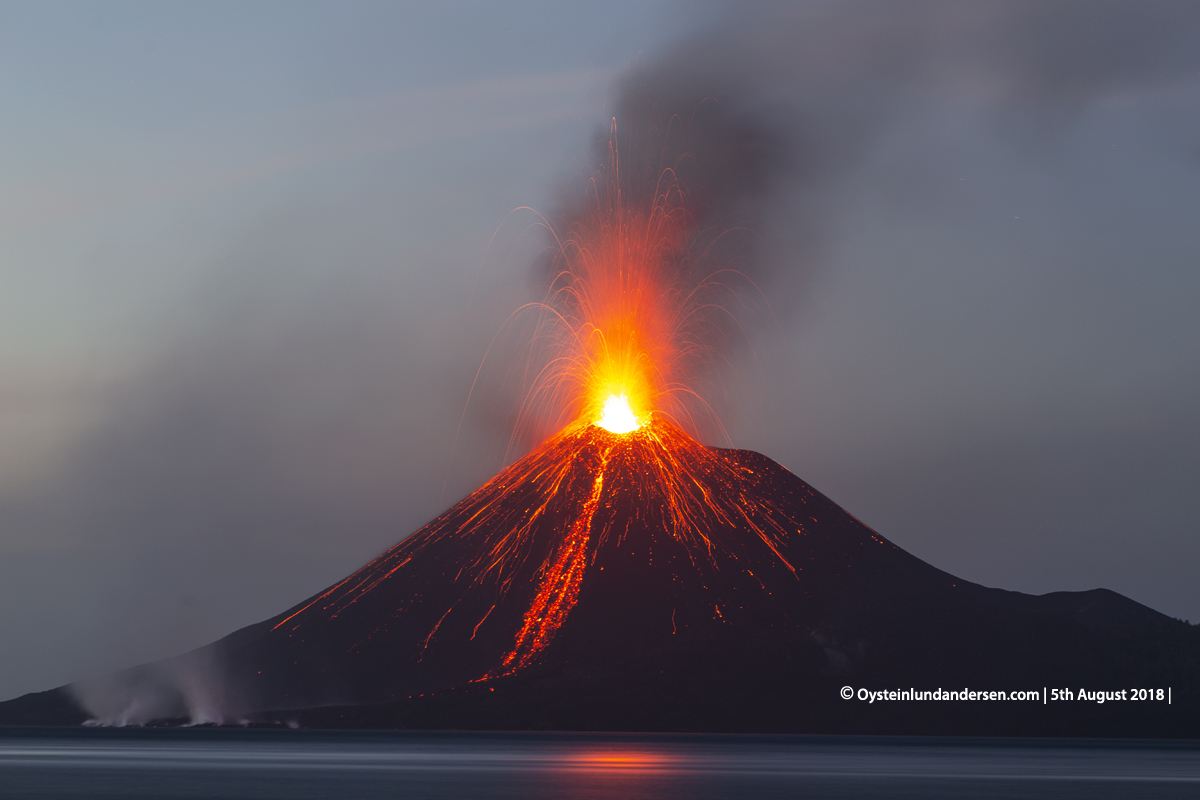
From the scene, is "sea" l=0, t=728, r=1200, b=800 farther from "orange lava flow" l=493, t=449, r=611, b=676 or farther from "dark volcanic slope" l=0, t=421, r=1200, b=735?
"orange lava flow" l=493, t=449, r=611, b=676

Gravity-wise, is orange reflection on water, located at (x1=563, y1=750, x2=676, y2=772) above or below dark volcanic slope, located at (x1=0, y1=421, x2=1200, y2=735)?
below

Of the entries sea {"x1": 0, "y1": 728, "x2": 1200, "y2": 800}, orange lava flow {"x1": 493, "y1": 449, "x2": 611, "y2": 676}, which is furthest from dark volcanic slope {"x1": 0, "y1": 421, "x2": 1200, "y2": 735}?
sea {"x1": 0, "y1": 728, "x2": 1200, "y2": 800}

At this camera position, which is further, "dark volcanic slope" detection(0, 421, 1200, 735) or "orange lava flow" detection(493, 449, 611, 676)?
"orange lava flow" detection(493, 449, 611, 676)

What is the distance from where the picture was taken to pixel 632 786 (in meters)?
60.6

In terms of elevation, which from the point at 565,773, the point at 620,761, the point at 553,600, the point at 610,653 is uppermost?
the point at 553,600

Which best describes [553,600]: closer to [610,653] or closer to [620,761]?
[610,653]

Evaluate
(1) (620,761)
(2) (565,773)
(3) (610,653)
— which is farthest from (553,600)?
(2) (565,773)

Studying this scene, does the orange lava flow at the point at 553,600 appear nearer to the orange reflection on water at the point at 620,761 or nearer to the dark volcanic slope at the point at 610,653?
the dark volcanic slope at the point at 610,653

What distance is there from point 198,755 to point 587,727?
81.4 m

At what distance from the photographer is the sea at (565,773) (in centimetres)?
5747

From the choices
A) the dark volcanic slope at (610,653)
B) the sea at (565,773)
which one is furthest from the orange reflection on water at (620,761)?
the dark volcanic slope at (610,653)

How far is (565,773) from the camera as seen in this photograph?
72.3m

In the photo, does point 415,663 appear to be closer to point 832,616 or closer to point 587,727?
point 587,727

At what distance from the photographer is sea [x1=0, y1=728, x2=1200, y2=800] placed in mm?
57469
